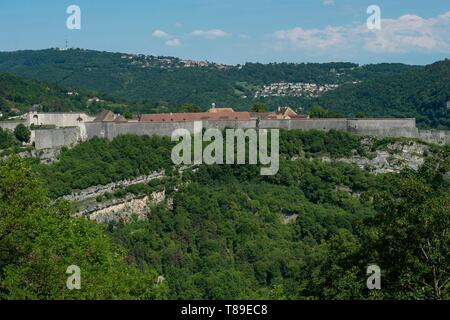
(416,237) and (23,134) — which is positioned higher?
(416,237)

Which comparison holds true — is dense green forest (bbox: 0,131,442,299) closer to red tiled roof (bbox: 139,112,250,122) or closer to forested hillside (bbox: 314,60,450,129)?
red tiled roof (bbox: 139,112,250,122)

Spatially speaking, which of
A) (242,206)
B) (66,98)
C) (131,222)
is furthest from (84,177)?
(66,98)

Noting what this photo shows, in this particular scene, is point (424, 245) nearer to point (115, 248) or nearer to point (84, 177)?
point (115, 248)

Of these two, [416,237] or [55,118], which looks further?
[55,118]

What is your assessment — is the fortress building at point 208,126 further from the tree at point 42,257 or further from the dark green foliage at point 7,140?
the tree at point 42,257
